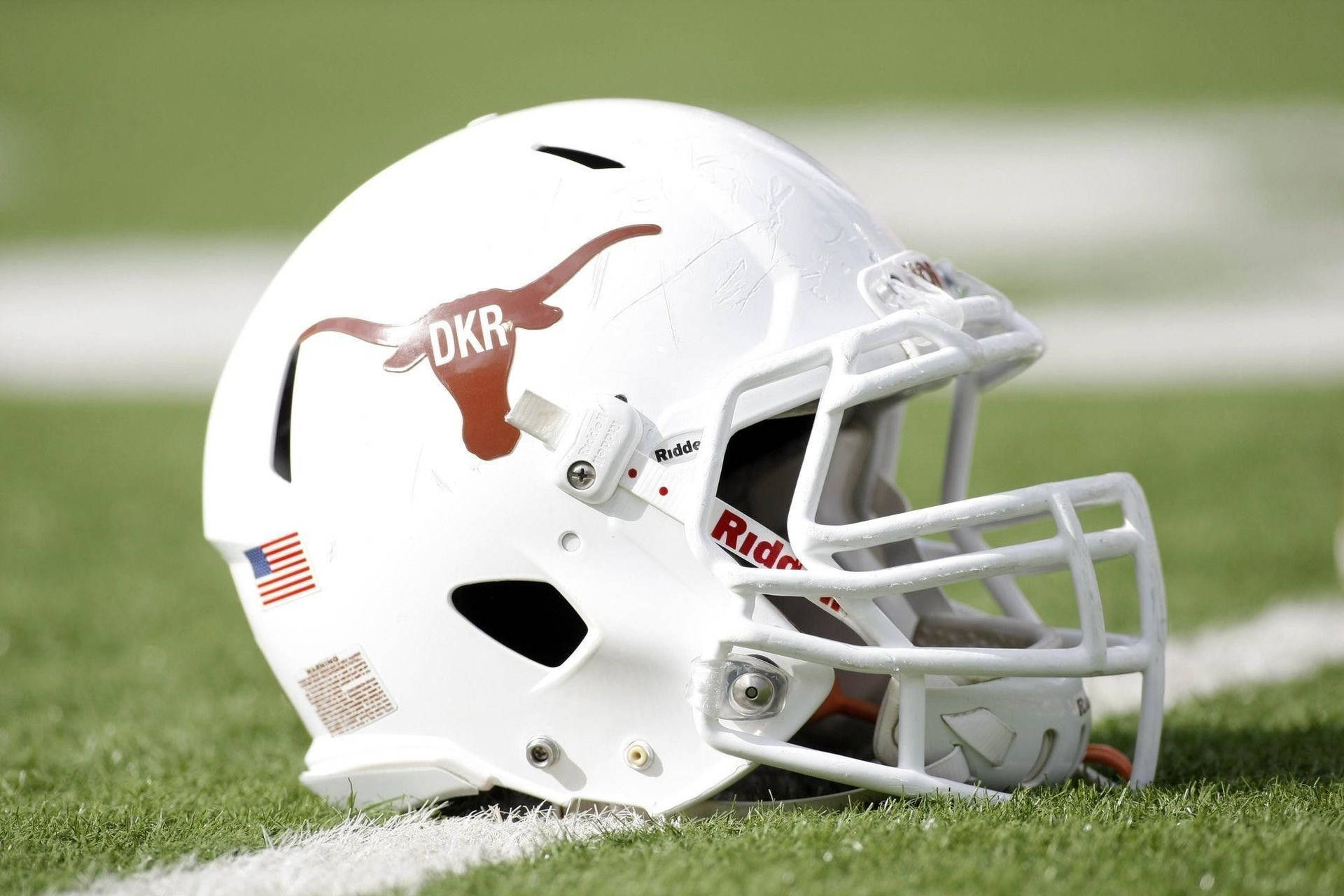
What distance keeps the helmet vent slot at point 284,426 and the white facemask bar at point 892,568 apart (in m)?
0.82

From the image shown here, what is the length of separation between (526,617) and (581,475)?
1.10ft

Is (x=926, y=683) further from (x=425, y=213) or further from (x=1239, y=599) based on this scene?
(x=1239, y=599)

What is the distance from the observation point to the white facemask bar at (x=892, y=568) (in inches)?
89.0

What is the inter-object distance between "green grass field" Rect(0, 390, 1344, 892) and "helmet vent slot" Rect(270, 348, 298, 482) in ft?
2.18

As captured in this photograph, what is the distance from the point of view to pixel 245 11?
28.7 meters

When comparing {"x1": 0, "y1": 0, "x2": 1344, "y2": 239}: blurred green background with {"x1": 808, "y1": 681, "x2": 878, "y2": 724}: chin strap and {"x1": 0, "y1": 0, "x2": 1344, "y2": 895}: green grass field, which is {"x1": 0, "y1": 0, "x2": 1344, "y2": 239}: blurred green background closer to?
{"x1": 0, "y1": 0, "x2": 1344, "y2": 895}: green grass field

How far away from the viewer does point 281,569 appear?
258 centimetres

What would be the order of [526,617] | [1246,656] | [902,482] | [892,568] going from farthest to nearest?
1. [902,482]
2. [1246,656]
3. [526,617]
4. [892,568]

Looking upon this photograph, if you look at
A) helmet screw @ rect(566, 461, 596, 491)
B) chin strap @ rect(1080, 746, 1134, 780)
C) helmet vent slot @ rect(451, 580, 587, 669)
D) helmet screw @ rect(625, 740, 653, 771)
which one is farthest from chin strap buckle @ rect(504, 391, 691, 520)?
chin strap @ rect(1080, 746, 1134, 780)

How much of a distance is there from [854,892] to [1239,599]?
310 centimetres

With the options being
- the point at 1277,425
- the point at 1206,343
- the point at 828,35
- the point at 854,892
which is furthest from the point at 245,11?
the point at 854,892

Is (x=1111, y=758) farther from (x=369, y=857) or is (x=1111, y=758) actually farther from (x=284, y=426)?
(x=284, y=426)

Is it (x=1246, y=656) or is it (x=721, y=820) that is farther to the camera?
(x=1246, y=656)

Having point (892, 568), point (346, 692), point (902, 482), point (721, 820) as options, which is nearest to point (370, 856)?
point (346, 692)
